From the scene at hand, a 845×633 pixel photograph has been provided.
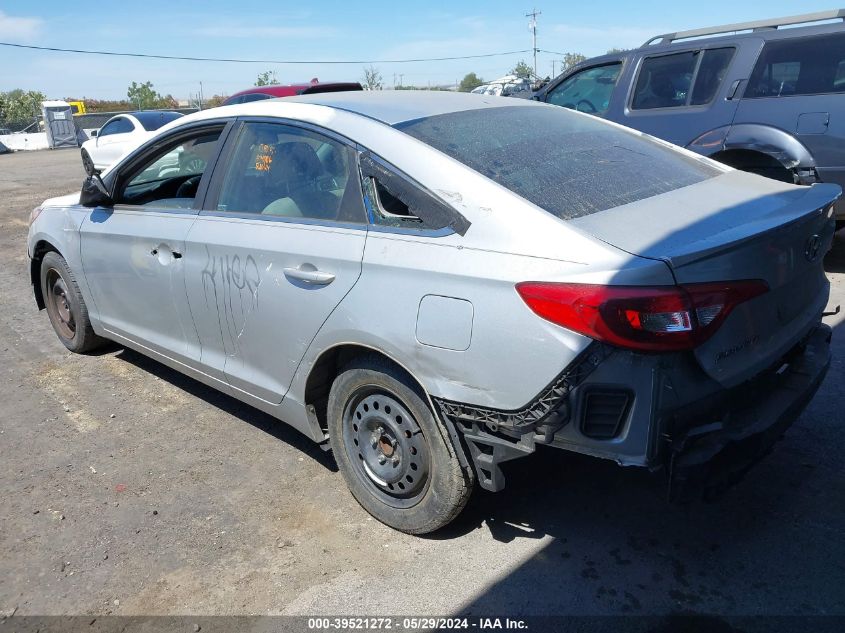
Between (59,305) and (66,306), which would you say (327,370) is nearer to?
(66,306)

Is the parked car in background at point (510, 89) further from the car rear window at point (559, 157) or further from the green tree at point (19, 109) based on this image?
the green tree at point (19, 109)

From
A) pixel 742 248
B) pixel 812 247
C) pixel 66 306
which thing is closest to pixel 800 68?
pixel 812 247

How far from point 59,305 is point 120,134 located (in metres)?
10.5

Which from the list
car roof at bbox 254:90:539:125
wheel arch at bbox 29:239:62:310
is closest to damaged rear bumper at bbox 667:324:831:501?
car roof at bbox 254:90:539:125

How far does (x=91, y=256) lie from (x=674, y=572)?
374 cm

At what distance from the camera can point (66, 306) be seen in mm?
5266

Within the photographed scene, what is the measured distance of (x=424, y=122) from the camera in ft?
10.2

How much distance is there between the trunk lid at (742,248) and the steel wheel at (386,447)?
3.46 feet

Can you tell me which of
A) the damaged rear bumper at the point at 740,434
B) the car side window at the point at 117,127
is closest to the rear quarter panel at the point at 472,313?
the damaged rear bumper at the point at 740,434

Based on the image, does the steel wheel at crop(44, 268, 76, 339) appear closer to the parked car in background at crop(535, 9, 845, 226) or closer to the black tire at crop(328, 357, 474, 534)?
the black tire at crop(328, 357, 474, 534)

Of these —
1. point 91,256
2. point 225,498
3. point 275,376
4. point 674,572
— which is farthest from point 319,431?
point 91,256

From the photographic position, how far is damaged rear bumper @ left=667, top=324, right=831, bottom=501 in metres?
2.43

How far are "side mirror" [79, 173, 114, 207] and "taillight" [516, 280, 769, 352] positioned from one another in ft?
9.97

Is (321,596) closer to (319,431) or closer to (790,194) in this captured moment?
(319,431)
